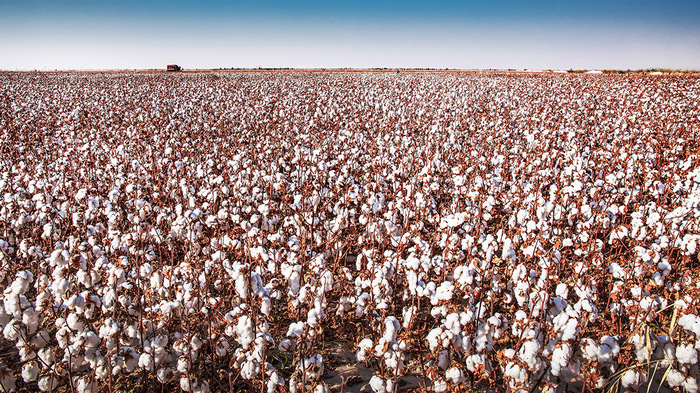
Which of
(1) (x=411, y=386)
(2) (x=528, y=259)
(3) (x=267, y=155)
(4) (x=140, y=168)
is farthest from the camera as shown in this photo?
(3) (x=267, y=155)

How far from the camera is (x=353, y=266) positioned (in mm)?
5980

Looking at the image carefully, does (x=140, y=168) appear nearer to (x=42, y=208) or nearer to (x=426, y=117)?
(x=42, y=208)

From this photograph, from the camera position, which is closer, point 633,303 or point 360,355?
point 360,355

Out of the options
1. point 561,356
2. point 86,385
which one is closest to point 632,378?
point 561,356

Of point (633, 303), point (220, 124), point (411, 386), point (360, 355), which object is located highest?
point (220, 124)

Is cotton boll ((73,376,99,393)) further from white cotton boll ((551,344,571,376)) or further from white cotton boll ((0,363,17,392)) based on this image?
white cotton boll ((551,344,571,376))

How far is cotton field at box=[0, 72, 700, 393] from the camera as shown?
2957 mm

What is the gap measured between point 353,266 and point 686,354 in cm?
410

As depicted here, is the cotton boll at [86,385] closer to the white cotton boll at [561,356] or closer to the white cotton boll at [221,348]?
the white cotton boll at [221,348]

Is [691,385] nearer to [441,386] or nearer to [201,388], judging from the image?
[441,386]

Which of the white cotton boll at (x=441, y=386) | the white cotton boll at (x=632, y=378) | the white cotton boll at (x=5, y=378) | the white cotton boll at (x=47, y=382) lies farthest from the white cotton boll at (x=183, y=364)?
the white cotton boll at (x=632, y=378)

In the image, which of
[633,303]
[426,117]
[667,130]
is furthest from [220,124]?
[667,130]

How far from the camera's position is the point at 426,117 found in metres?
18.2

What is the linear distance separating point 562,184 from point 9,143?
16473 mm
